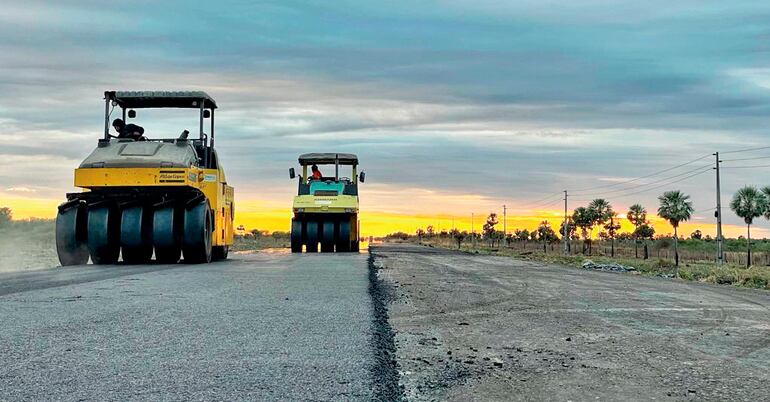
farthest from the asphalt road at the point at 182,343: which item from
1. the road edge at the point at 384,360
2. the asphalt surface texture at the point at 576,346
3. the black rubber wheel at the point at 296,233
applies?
the black rubber wheel at the point at 296,233

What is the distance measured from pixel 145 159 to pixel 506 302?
32.0 ft

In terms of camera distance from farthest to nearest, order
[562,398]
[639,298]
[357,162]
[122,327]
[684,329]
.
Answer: [357,162]
[639,298]
[684,329]
[122,327]
[562,398]

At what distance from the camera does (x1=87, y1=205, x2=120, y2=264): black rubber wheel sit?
50.9 ft

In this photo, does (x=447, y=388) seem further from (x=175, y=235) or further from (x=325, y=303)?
(x=175, y=235)

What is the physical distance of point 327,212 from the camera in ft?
90.6

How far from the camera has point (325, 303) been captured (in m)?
8.05

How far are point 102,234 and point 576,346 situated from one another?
12.6 m

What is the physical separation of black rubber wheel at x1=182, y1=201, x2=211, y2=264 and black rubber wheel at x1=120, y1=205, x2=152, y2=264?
0.91 metres

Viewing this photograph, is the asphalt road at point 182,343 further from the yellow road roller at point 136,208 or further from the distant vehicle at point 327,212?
the distant vehicle at point 327,212

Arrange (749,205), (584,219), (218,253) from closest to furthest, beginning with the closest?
(218,253) < (749,205) < (584,219)

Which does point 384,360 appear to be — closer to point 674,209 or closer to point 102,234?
point 102,234

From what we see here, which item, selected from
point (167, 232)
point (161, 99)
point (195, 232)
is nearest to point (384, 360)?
point (195, 232)

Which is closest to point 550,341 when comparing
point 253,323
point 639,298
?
point 253,323

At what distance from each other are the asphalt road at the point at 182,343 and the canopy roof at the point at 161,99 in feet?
30.5
